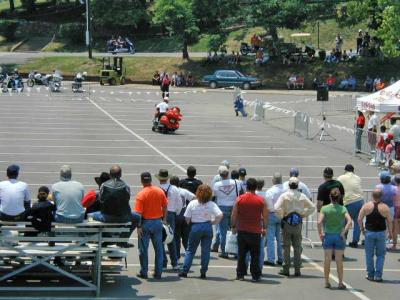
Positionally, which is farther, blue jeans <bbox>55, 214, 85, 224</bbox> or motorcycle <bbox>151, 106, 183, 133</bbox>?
motorcycle <bbox>151, 106, 183, 133</bbox>

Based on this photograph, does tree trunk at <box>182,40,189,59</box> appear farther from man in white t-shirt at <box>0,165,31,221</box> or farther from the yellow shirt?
man in white t-shirt at <box>0,165,31,221</box>

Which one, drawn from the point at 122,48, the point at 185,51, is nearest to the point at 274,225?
the point at 185,51

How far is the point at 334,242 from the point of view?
13477 millimetres

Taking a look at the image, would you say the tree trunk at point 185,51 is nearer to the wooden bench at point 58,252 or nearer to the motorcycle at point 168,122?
the motorcycle at point 168,122

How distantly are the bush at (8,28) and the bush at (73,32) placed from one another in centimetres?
510

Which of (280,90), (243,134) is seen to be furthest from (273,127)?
(280,90)

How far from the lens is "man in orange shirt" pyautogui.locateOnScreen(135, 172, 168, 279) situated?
13477 mm

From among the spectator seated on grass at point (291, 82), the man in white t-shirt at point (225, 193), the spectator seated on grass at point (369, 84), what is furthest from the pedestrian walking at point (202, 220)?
the spectator seated on grass at point (291, 82)

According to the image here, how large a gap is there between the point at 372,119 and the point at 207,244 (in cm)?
1957

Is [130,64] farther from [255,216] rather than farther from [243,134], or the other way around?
[255,216]

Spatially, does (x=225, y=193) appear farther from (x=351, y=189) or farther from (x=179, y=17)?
(x=179, y=17)

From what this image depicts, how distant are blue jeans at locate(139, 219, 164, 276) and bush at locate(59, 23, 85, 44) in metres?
70.4

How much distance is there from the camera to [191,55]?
74.3m

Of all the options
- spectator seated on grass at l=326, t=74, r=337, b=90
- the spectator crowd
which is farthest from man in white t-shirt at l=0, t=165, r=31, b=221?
spectator seated on grass at l=326, t=74, r=337, b=90
